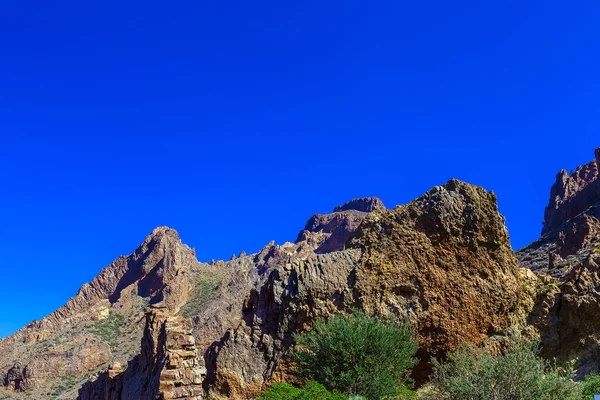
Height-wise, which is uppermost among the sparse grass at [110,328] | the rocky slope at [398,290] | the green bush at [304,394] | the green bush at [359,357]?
the sparse grass at [110,328]

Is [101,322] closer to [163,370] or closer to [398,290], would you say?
[398,290]

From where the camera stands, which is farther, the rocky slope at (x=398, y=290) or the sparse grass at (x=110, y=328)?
the sparse grass at (x=110, y=328)

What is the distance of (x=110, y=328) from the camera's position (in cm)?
8500

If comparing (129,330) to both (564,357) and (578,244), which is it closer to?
(578,244)

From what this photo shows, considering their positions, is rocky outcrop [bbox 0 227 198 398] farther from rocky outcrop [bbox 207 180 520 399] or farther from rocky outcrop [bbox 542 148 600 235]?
rocky outcrop [bbox 542 148 600 235]

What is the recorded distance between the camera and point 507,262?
22.9 m

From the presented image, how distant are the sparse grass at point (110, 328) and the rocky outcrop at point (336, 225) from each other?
66.5m

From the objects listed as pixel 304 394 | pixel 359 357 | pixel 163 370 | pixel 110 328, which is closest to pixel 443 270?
pixel 359 357

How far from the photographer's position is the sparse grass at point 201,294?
3246 inches

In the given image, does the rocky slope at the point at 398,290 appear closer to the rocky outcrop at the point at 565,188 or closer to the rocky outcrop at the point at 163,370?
the rocky outcrop at the point at 163,370

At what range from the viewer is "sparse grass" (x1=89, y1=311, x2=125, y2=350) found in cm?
7975

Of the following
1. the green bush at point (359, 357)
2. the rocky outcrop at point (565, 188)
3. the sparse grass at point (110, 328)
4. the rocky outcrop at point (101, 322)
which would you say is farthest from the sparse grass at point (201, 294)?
the rocky outcrop at point (565, 188)

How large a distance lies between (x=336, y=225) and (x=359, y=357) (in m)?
152

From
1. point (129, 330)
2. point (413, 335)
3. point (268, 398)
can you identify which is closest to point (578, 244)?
point (413, 335)
